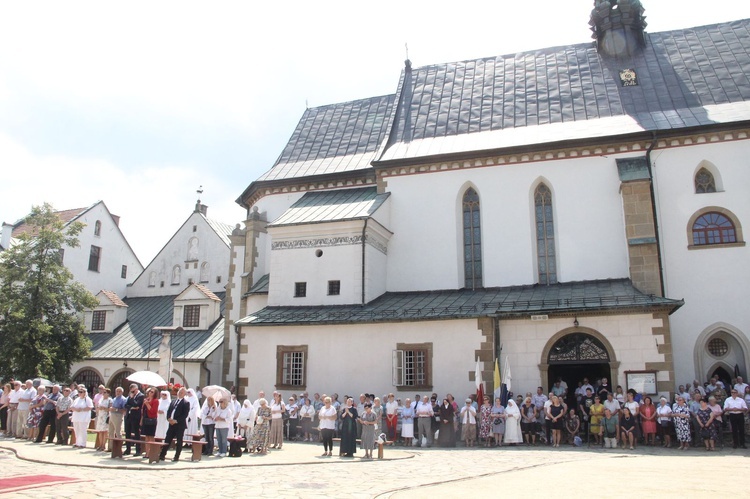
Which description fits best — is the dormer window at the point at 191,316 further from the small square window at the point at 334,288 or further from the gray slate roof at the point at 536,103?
the small square window at the point at 334,288

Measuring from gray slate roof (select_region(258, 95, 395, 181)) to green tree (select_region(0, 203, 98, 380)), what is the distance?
10.6 m

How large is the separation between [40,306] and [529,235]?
2272 centimetres

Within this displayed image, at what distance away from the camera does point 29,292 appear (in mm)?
29344

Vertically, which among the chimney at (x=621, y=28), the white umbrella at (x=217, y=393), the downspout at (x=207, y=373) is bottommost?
the white umbrella at (x=217, y=393)

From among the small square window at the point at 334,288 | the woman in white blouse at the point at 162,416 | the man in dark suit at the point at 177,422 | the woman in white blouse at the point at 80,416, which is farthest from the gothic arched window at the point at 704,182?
the woman in white blouse at the point at 80,416

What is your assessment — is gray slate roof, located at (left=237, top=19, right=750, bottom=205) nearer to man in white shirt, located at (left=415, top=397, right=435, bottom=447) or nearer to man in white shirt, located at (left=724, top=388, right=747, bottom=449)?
man in white shirt, located at (left=724, top=388, right=747, bottom=449)

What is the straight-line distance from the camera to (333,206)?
2708cm

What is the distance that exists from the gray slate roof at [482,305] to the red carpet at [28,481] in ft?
39.9

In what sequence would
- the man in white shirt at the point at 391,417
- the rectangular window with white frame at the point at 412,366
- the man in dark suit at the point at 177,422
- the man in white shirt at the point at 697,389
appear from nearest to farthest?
the man in dark suit at the point at 177,422 → the man in white shirt at the point at 697,389 → the man in white shirt at the point at 391,417 → the rectangular window with white frame at the point at 412,366

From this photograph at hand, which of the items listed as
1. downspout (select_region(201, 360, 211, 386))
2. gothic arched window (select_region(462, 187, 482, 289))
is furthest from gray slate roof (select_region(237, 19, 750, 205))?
downspout (select_region(201, 360, 211, 386))

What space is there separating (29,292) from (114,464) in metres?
18.9

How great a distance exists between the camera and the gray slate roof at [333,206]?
2569 centimetres

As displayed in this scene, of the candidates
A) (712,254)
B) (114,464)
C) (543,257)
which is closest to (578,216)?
(543,257)

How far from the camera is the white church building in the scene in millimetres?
21016
